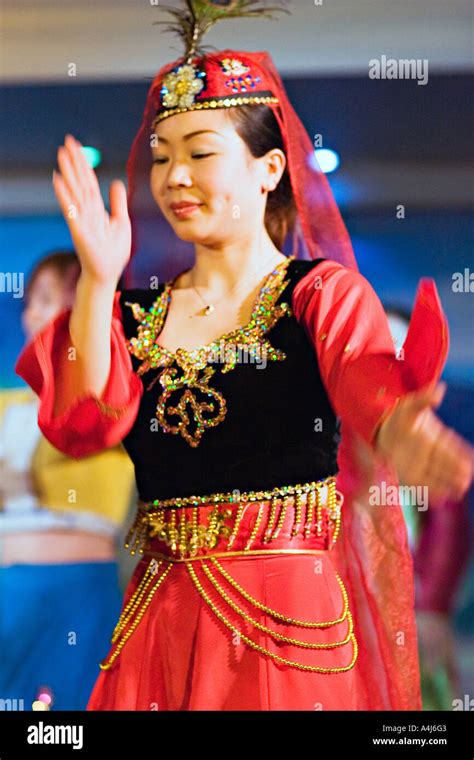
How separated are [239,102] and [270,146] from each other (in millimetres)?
111

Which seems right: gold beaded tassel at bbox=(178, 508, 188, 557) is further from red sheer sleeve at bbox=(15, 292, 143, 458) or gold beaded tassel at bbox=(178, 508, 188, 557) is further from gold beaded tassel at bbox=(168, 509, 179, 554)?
red sheer sleeve at bbox=(15, 292, 143, 458)

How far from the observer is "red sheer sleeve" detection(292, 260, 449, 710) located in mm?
1888

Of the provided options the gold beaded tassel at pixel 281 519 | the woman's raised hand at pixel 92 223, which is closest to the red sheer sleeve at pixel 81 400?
the woman's raised hand at pixel 92 223

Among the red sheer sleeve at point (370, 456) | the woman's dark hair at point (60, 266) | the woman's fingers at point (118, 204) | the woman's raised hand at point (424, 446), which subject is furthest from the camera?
the woman's dark hair at point (60, 266)

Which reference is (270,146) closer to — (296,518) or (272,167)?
(272,167)

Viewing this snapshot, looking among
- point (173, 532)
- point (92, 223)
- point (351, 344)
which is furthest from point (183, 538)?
point (92, 223)

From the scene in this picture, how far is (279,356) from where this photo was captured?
2057mm

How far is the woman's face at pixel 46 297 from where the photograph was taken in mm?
2619

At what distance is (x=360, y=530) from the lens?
2176 millimetres

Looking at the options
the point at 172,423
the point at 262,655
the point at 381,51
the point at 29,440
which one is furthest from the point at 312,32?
the point at 262,655

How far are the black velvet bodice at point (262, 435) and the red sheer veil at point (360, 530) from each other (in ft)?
0.33

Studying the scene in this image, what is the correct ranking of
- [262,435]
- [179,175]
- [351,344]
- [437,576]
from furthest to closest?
[437,576]
[179,175]
[262,435]
[351,344]

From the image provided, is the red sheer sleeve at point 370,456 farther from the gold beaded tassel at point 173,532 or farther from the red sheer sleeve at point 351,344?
the gold beaded tassel at point 173,532
